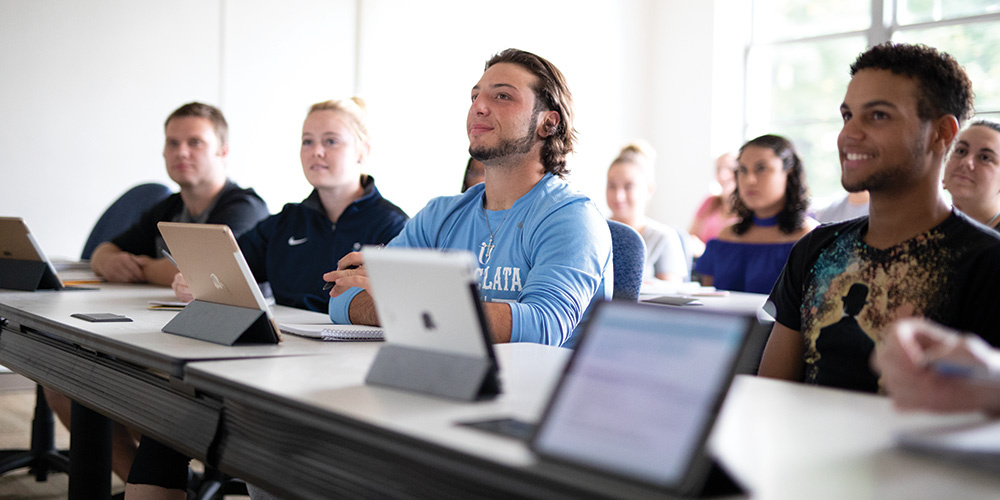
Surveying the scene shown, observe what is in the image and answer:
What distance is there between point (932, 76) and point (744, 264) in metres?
2.04

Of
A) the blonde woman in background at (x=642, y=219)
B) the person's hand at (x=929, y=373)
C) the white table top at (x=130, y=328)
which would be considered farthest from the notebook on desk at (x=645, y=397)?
the blonde woman in background at (x=642, y=219)

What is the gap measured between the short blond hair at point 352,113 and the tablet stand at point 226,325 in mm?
1105

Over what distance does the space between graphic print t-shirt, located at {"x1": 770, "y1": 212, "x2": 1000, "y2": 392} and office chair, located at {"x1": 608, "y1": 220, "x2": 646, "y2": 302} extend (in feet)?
2.15

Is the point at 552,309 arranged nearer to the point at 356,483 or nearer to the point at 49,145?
the point at 356,483

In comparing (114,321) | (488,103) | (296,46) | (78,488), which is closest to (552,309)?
(488,103)

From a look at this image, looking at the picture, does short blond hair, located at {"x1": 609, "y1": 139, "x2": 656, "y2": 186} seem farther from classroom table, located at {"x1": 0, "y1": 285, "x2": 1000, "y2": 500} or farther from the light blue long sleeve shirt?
classroom table, located at {"x1": 0, "y1": 285, "x2": 1000, "y2": 500}

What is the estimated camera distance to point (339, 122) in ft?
8.42

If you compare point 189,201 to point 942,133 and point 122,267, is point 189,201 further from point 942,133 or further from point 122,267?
point 942,133

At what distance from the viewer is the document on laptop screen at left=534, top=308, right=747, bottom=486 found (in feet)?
2.30

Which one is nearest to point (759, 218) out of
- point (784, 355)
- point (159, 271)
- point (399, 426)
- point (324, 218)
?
point (324, 218)

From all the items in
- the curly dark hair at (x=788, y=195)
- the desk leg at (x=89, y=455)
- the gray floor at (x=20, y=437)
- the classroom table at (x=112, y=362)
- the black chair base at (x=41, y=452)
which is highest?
the curly dark hair at (x=788, y=195)

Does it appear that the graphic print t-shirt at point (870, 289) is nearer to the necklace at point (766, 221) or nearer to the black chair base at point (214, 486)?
the black chair base at point (214, 486)

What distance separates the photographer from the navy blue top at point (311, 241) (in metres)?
2.52

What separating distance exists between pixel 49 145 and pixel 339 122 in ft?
9.13
